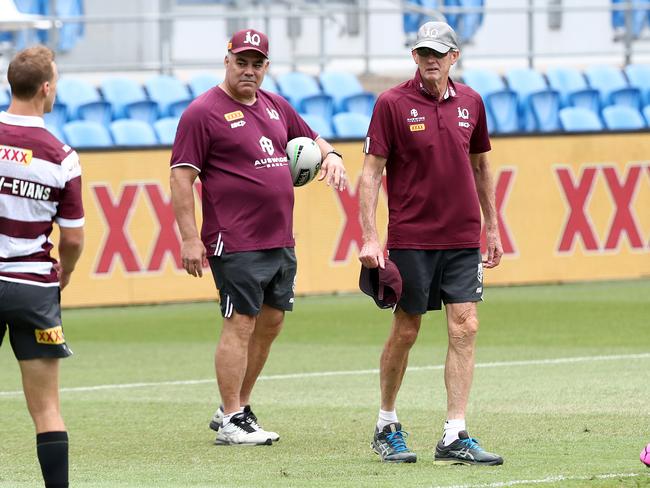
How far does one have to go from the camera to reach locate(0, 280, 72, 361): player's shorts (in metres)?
6.22

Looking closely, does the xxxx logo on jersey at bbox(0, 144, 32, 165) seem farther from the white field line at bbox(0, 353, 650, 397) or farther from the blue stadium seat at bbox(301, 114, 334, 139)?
the blue stadium seat at bbox(301, 114, 334, 139)

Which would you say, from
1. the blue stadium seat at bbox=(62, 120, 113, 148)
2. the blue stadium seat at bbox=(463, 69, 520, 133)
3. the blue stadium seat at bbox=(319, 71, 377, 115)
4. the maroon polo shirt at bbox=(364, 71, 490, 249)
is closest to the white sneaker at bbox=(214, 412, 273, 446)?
the maroon polo shirt at bbox=(364, 71, 490, 249)

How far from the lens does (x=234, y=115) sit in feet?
28.2

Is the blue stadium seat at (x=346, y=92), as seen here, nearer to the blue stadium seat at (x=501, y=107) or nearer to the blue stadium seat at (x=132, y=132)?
the blue stadium seat at (x=501, y=107)

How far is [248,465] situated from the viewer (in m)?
7.79

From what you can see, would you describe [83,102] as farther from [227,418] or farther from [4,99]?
[227,418]

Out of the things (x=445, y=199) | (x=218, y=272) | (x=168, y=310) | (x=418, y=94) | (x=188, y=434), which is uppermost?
(x=418, y=94)

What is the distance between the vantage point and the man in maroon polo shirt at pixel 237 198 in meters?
8.48

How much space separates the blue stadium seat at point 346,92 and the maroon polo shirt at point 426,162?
40.8 feet

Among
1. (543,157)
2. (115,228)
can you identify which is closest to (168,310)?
(115,228)

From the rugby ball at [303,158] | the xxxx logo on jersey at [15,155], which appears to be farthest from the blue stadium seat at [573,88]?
the xxxx logo on jersey at [15,155]

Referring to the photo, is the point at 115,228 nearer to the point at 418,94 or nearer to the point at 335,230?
the point at 335,230

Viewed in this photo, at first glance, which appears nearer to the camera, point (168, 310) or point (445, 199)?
point (445, 199)

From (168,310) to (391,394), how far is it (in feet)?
27.3
